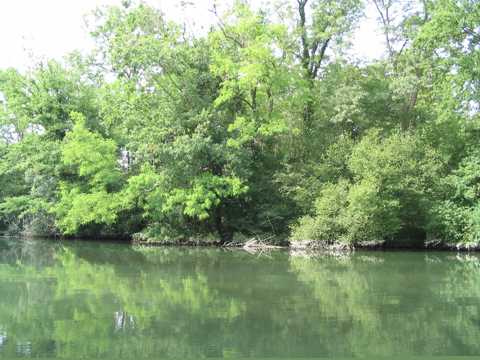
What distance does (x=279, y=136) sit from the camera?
28.6 meters

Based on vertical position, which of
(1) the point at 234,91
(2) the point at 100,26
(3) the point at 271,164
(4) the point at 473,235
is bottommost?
(4) the point at 473,235

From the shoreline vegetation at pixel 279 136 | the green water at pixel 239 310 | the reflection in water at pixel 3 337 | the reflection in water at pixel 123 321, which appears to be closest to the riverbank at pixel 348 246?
the shoreline vegetation at pixel 279 136

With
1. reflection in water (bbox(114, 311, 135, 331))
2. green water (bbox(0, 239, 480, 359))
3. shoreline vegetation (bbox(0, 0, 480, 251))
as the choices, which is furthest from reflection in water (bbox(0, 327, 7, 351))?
shoreline vegetation (bbox(0, 0, 480, 251))

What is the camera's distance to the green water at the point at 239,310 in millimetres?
7152

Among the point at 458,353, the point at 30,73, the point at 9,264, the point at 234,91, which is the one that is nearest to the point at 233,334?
the point at 458,353

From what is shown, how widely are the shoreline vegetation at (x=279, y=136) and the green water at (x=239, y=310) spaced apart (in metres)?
6.45

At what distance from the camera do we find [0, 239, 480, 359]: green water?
715 cm

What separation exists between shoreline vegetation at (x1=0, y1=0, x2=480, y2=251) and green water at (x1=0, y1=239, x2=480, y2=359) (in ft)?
21.2

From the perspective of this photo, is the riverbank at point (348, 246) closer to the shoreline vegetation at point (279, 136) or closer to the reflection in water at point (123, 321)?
the shoreline vegetation at point (279, 136)

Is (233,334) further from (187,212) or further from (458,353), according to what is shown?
(187,212)

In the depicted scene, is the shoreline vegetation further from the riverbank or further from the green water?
the green water

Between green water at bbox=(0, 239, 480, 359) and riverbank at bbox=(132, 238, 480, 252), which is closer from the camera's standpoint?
green water at bbox=(0, 239, 480, 359)

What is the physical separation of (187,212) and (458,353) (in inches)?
762

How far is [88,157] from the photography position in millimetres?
29594
